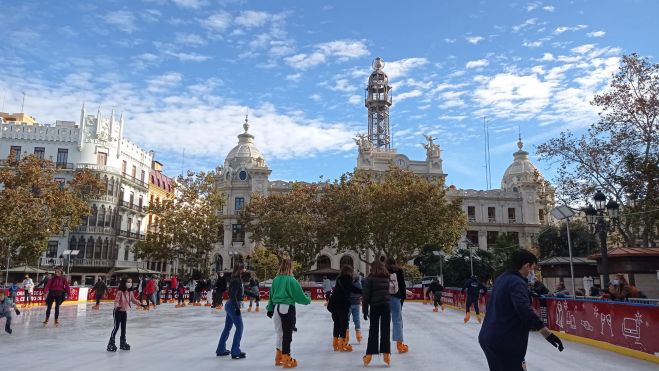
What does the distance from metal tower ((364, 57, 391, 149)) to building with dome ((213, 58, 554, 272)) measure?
442 inches

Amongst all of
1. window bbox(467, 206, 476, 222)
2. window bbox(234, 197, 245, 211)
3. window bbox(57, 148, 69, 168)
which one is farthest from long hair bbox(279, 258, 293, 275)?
window bbox(467, 206, 476, 222)

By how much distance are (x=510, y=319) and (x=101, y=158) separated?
5206 cm

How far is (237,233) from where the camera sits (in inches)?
2378

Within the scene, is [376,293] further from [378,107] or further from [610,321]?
[378,107]

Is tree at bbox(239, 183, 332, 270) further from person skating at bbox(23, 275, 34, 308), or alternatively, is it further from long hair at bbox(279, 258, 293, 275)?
long hair at bbox(279, 258, 293, 275)

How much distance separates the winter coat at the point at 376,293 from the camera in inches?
332

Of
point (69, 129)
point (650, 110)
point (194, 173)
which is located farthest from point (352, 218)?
point (69, 129)

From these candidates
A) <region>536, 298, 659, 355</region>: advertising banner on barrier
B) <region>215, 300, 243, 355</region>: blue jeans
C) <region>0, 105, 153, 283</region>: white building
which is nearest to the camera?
<region>215, 300, 243, 355</region>: blue jeans

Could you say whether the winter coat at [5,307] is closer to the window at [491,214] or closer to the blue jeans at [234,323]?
the blue jeans at [234,323]

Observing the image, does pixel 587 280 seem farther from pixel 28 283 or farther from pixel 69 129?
pixel 69 129

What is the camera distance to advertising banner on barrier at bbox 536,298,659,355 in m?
10.1

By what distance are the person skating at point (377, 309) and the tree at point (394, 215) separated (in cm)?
2859

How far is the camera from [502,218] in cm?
6512

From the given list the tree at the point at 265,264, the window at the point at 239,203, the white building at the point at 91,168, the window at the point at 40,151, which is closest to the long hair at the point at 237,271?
the tree at the point at 265,264
